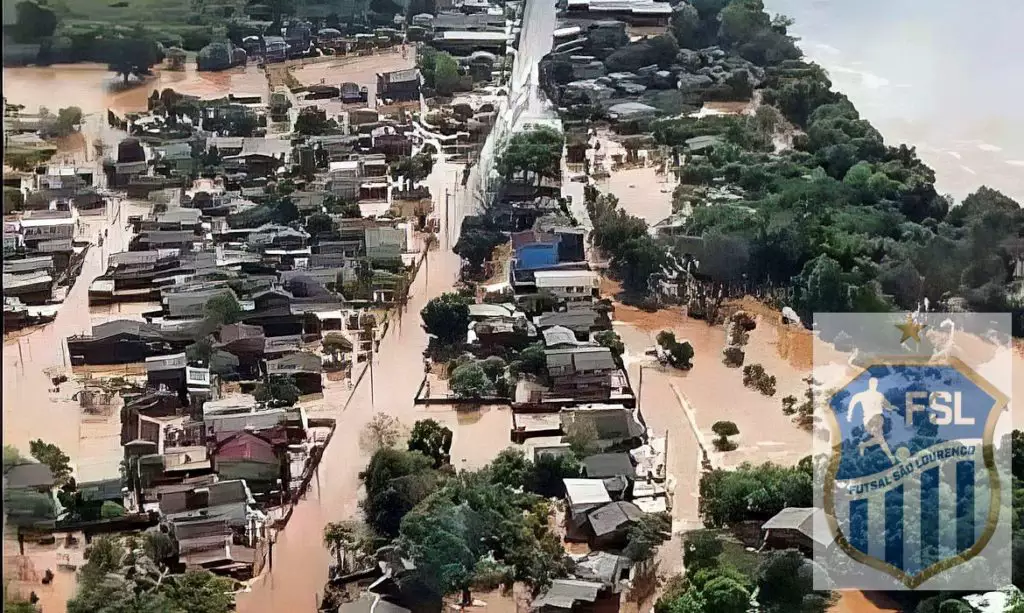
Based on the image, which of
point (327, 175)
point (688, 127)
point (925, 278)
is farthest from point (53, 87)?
point (925, 278)

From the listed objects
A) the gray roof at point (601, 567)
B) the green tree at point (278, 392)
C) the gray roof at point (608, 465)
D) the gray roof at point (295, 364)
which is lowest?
the gray roof at point (601, 567)

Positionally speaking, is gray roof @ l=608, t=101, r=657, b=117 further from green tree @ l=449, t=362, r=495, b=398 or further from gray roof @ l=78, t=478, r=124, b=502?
gray roof @ l=78, t=478, r=124, b=502

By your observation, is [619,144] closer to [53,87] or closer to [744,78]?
[744,78]

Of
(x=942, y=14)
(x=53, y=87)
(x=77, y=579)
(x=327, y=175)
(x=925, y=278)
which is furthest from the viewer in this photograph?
(x=942, y=14)

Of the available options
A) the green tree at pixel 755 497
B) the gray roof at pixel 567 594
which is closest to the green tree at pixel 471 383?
the green tree at pixel 755 497

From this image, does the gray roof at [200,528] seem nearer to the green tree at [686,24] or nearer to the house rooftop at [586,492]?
the house rooftop at [586,492]

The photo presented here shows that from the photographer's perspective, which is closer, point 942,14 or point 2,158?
point 2,158

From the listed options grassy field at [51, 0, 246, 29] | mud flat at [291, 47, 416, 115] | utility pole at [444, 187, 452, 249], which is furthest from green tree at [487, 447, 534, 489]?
grassy field at [51, 0, 246, 29]
